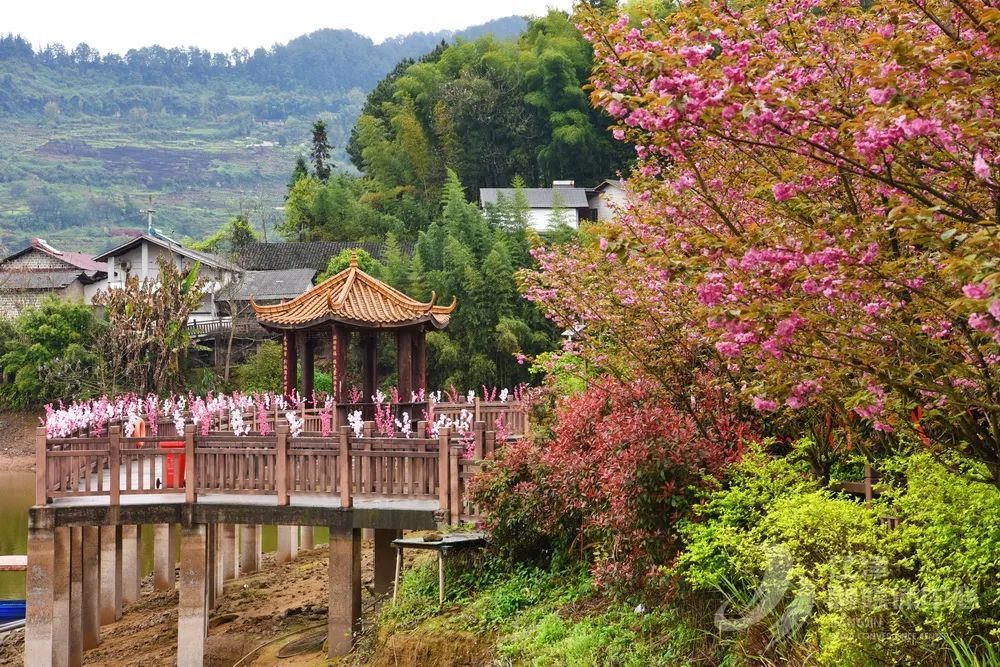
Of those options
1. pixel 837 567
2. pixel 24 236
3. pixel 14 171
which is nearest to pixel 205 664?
pixel 837 567

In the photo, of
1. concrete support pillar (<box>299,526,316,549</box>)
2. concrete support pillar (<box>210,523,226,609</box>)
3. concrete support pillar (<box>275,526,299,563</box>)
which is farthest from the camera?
concrete support pillar (<box>299,526,316,549</box>)

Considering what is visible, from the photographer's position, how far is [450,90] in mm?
61062

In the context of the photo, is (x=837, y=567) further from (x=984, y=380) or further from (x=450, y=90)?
(x=450, y=90)

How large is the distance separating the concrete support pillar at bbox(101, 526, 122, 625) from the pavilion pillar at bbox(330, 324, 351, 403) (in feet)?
13.5

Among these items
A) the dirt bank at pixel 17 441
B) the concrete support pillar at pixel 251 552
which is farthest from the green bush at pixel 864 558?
the dirt bank at pixel 17 441

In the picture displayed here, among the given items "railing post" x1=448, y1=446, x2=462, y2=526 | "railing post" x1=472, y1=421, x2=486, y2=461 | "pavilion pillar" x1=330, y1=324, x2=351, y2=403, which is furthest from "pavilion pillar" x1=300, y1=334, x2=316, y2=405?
"railing post" x1=448, y1=446, x2=462, y2=526

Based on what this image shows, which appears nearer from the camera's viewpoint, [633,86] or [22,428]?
[633,86]

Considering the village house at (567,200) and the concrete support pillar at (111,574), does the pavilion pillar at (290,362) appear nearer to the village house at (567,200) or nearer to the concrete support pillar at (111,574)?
the concrete support pillar at (111,574)

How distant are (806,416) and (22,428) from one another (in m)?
41.1

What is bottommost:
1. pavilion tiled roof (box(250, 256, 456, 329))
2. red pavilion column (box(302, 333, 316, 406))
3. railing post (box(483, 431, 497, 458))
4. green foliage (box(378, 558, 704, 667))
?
green foliage (box(378, 558, 704, 667))

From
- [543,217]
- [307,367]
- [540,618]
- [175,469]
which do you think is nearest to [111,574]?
[175,469]

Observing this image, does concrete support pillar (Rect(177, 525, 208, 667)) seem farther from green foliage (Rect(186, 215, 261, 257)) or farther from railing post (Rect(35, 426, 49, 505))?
green foliage (Rect(186, 215, 261, 257))

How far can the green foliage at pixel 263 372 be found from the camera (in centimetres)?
4238

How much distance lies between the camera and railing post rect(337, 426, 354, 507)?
43.8ft
